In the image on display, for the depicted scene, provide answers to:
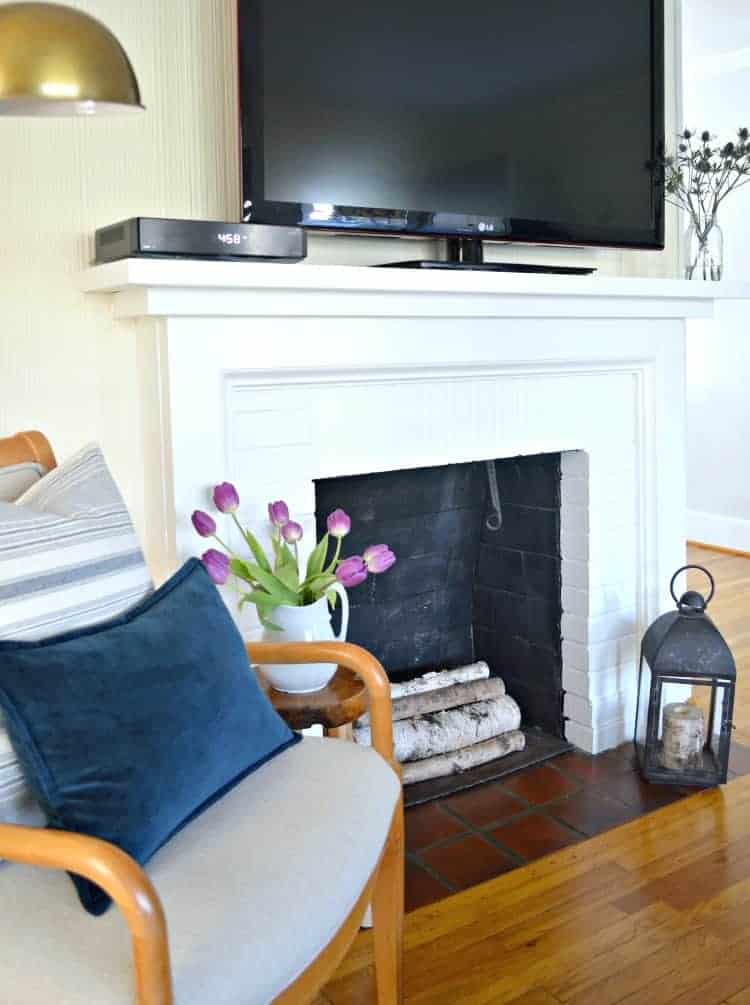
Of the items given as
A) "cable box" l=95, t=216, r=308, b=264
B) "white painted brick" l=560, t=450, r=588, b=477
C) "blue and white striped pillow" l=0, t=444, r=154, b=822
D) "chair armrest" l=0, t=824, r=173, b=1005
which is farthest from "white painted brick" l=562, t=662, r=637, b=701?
"chair armrest" l=0, t=824, r=173, b=1005

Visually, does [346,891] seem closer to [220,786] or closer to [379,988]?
[220,786]

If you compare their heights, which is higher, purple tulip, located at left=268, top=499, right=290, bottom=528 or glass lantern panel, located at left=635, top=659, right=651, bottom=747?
purple tulip, located at left=268, top=499, right=290, bottom=528

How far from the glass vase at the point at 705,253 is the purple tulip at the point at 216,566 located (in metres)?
1.60

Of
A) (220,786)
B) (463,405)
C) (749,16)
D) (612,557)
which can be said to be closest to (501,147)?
(463,405)

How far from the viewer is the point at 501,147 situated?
8.29 ft

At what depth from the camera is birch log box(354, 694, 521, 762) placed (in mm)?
2689

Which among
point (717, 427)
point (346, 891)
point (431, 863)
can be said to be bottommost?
point (431, 863)

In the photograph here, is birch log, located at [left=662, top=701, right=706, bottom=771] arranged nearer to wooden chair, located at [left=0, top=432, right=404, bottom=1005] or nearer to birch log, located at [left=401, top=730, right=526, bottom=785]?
birch log, located at [left=401, top=730, right=526, bottom=785]

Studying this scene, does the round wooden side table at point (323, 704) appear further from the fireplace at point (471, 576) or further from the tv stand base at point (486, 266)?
the tv stand base at point (486, 266)

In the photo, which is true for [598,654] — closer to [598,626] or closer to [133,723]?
[598,626]

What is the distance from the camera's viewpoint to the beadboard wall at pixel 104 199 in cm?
204

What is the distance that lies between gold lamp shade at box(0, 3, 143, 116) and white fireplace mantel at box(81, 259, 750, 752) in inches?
24.8

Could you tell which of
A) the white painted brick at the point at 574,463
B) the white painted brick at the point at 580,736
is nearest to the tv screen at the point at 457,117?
the white painted brick at the point at 574,463

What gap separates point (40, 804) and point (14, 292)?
110cm
